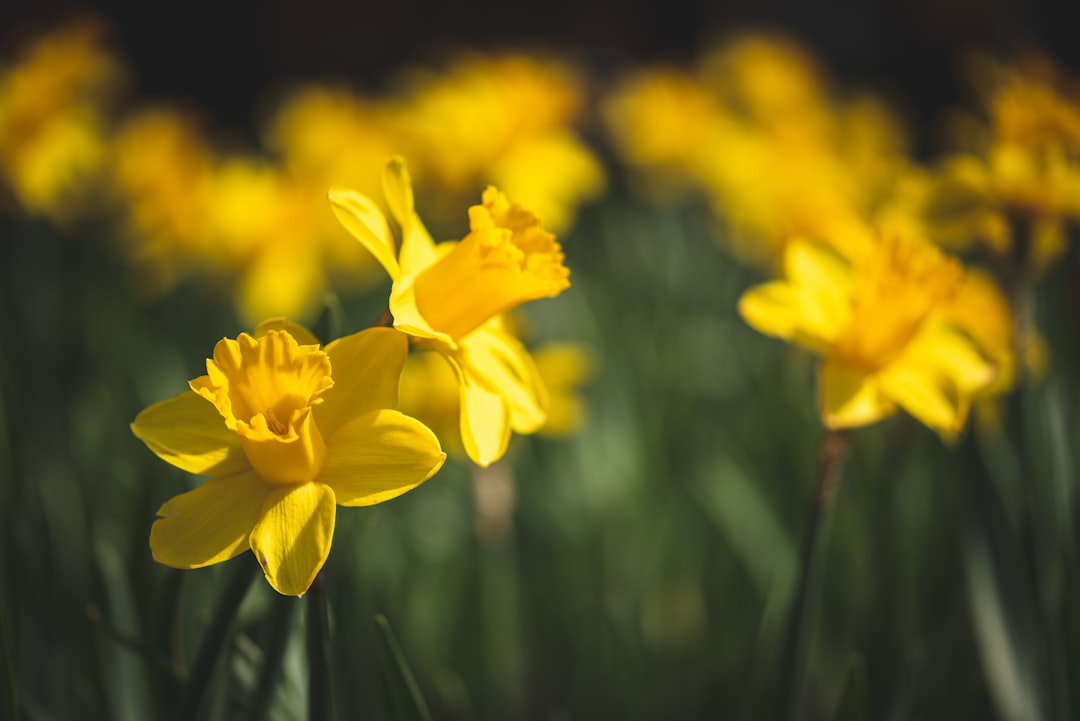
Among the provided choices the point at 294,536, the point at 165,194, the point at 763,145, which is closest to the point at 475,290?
the point at 294,536

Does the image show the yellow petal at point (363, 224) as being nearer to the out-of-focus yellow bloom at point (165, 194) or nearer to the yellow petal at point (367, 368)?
the yellow petal at point (367, 368)

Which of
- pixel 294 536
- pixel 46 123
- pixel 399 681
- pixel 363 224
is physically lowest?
pixel 399 681

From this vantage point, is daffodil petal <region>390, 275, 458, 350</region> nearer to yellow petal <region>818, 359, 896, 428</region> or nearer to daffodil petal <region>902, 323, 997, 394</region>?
yellow petal <region>818, 359, 896, 428</region>

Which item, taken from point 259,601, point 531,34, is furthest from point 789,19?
point 259,601

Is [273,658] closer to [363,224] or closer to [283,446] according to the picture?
[283,446]

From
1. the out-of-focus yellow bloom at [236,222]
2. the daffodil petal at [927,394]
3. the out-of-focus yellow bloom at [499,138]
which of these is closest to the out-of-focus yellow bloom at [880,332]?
the daffodil petal at [927,394]

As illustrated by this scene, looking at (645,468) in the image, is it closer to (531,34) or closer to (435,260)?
(435,260)
